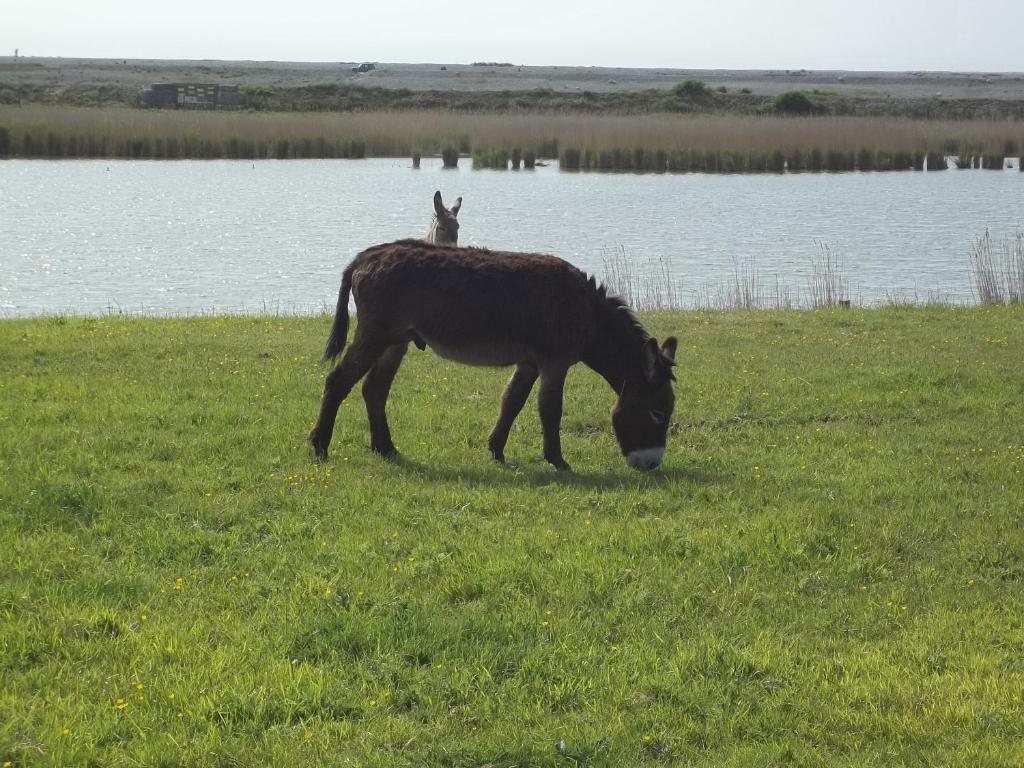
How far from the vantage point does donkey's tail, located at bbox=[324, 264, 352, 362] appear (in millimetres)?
8984

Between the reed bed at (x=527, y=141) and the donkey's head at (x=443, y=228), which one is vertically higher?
the reed bed at (x=527, y=141)

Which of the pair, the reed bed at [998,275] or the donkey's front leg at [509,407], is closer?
the donkey's front leg at [509,407]

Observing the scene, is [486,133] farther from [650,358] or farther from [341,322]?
[650,358]

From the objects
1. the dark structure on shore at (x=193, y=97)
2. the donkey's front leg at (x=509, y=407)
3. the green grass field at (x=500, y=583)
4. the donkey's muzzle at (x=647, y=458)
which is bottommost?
the green grass field at (x=500, y=583)

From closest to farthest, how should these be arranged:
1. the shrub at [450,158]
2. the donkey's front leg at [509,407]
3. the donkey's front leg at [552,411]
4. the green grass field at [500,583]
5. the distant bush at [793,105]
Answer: the green grass field at [500,583], the donkey's front leg at [552,411], the donkey's front leg at [509,407], the shrub at [450,158], the distant bush at [793,105]

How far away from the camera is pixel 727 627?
562 cm

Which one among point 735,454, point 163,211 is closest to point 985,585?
point 735,454

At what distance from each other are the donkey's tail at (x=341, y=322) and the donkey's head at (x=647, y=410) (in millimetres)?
2278

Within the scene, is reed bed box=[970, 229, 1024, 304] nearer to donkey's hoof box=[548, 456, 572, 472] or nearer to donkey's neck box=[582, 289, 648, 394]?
donkey's neck box=[582, 289, 648, 394]

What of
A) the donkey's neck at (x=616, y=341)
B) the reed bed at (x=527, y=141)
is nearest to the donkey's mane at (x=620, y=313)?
the donkey's neck at (x=616, y=341)

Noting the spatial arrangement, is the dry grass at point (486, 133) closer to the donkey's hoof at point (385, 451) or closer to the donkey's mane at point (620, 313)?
the donkey's mane at point (620, 313)

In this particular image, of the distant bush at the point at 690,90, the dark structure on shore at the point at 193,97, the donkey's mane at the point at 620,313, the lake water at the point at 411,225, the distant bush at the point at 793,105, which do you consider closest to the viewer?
the donkey's mane at the point at 620,313

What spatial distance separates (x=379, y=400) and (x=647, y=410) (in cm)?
214

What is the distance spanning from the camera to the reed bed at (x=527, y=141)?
42281mm
